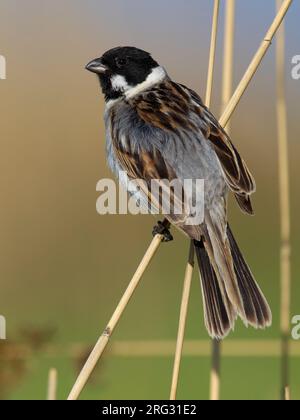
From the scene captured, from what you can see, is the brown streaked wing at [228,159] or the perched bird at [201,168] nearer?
the perched bird at [201,168]

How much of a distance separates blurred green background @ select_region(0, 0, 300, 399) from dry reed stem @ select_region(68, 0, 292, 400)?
2.29 metres

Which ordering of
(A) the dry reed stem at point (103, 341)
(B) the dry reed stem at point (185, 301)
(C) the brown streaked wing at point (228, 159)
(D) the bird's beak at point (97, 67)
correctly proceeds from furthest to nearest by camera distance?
(D) the bird's beak at point (97, 67), (C) the brown streaked wing at point (228, 159), (B) the dry reed stem at point (185, 301), (A) the dry reed stem at point (103, 341)

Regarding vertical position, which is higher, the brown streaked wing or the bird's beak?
the bird's beak

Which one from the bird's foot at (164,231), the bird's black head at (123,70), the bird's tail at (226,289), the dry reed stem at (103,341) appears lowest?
the dry reed stem at (103,341)

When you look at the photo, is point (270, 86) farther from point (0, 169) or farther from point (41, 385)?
point (41, 385)

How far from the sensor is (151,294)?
Answer: 5844 millimetres

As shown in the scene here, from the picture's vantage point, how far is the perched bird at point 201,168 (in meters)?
3.29

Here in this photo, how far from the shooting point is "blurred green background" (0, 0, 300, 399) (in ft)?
19.2

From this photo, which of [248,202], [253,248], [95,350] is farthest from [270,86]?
[95,350]

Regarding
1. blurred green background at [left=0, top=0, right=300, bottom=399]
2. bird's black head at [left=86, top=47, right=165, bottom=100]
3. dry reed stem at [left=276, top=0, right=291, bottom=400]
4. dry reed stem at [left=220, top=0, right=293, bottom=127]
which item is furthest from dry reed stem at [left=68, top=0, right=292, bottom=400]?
blurred green background at [left=0, top=0, right=300, bottom=399]

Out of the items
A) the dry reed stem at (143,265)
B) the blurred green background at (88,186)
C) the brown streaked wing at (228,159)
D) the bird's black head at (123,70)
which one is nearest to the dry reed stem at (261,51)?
the dry reed stem at (143,265)

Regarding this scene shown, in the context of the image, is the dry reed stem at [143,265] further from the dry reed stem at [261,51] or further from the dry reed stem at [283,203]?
the dry reed stem at [283,203]

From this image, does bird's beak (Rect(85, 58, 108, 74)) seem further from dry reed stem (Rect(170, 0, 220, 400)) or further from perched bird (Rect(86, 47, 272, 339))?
dry reed stem (Rect(170, 0, 220, 400))

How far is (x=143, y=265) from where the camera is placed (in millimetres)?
3137
